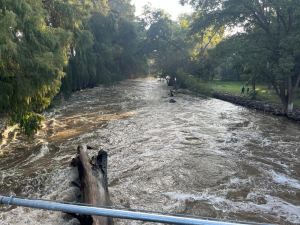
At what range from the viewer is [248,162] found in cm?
902

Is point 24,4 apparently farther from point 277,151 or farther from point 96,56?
point 96,56

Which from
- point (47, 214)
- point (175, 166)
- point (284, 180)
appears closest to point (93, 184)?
point (47, 214)

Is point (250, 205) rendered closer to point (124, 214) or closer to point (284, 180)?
point (284, 180)

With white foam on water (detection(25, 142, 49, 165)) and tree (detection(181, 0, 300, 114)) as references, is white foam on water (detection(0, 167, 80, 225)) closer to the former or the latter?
white foam on water (detection(25, 142, 49, 165))

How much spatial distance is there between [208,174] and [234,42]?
1270cm

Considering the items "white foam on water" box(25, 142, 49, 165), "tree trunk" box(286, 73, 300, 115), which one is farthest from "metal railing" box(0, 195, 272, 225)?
"tree trunk" box(286, 73, 300, 115)

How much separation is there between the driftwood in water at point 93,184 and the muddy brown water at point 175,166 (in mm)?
644

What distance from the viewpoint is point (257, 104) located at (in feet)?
66.1

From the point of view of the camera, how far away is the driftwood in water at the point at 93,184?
162 inches

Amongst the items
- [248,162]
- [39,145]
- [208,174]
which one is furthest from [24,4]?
[248,162]

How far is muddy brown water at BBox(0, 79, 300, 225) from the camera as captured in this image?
608cm

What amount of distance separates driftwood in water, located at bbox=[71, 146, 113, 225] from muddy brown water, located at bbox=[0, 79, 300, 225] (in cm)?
64

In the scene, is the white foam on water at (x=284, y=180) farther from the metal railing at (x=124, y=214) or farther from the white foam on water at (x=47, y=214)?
the metal railing at (x=124, y=214)

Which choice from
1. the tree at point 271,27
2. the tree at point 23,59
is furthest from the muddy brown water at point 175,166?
the tree at point 271,27
